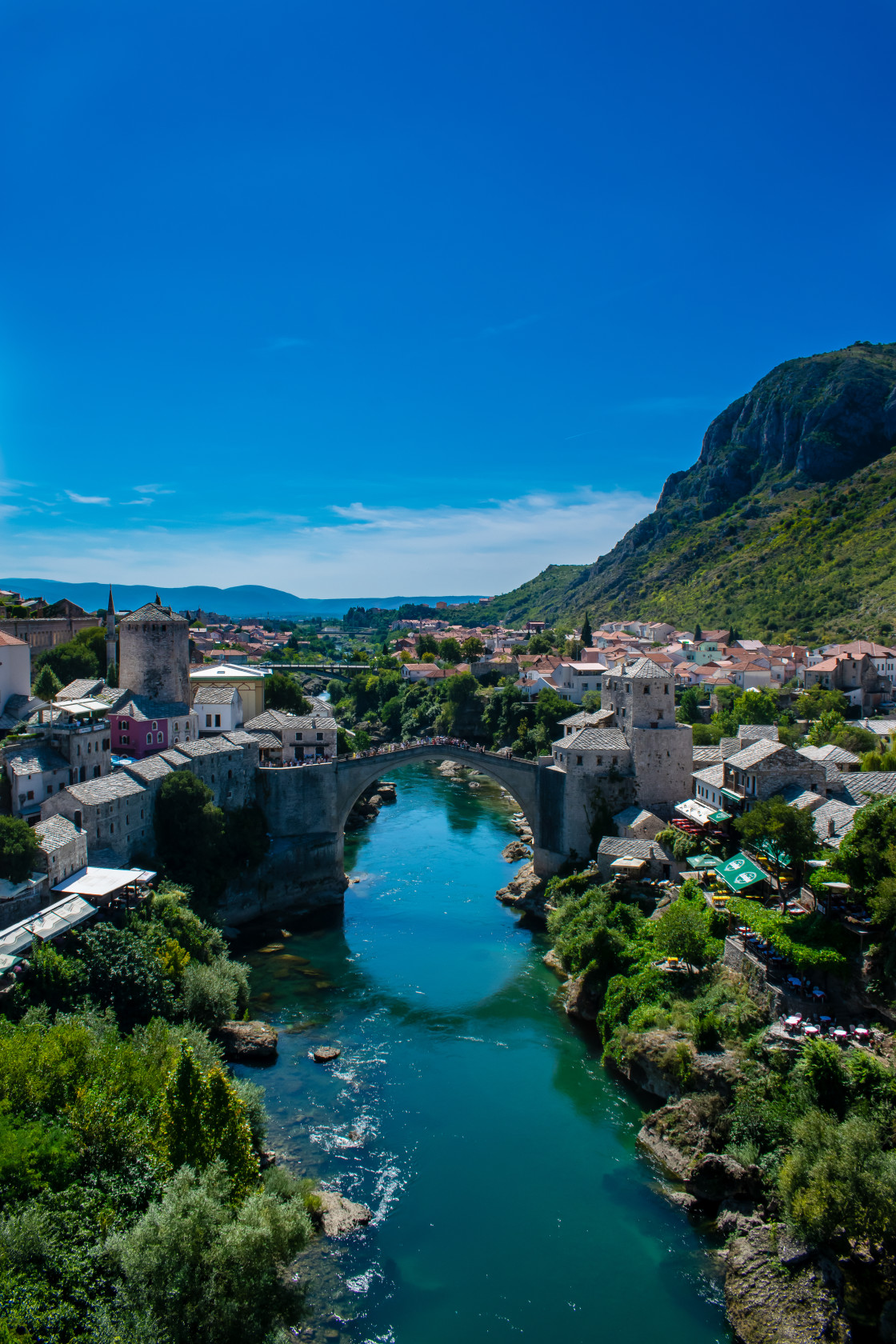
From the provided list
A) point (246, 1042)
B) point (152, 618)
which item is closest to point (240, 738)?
point (152, 618)

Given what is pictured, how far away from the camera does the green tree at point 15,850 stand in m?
22.4

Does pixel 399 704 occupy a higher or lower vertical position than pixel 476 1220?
higher

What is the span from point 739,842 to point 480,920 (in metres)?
11.3

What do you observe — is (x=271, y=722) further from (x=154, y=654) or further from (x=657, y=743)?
(x=657, y=743)

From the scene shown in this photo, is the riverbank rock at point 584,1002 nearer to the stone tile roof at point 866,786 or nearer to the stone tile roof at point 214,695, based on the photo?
the stone tile roof at point 866,786

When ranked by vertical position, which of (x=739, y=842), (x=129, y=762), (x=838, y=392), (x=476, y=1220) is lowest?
(x=476, y=1220)

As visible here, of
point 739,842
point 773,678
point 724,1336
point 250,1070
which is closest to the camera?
point 724,1336

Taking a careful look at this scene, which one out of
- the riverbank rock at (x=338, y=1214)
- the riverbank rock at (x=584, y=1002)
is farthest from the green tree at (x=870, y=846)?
the riverbank rock at (x=338, y=1214)

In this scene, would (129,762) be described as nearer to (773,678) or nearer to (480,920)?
(480,920)

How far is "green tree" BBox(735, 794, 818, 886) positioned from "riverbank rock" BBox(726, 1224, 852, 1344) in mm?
10549

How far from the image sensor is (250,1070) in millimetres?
22609

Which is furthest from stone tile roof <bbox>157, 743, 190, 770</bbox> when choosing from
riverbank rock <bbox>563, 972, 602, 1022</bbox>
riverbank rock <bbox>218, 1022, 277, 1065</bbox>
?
riverbank rock <bbox>563, 972, 602, 1022</bbox>

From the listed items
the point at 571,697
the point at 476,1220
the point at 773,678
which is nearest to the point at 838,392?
the point at 773,678

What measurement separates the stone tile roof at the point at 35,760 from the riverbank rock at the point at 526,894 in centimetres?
1908
